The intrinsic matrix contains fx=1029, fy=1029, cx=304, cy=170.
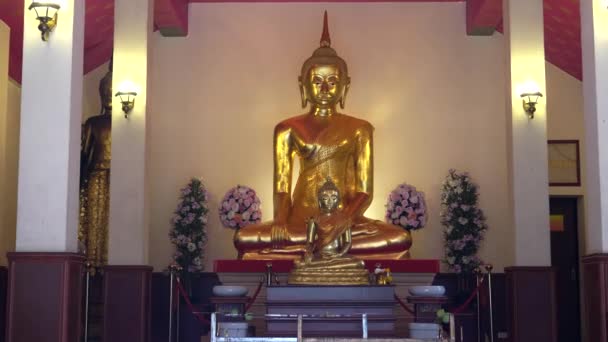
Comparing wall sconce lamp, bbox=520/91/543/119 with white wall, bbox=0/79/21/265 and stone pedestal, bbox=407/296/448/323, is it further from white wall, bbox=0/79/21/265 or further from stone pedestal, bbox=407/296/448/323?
white wall, bbox=0/79/21/265

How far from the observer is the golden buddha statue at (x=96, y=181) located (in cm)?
1141

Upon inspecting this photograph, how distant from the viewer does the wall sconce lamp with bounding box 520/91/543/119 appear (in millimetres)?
9094

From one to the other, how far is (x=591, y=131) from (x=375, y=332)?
2.27m

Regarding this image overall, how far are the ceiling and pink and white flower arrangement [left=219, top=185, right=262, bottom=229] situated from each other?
2.07 m

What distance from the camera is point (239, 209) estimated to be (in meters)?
11.6

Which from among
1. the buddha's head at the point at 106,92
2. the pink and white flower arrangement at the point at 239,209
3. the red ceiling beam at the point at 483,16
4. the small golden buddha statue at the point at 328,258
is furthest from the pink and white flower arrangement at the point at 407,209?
the buddha's head at the point at 106,92

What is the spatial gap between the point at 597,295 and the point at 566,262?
18.8 feet

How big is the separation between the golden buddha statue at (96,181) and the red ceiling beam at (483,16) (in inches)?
164

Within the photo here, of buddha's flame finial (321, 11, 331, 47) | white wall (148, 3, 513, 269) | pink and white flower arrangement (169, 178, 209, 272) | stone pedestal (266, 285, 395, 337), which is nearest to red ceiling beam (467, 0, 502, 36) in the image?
white wall (148, 3, 513, 269)

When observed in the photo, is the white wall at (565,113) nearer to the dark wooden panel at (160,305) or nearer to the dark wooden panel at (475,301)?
the dark wooden panel at (475,301)

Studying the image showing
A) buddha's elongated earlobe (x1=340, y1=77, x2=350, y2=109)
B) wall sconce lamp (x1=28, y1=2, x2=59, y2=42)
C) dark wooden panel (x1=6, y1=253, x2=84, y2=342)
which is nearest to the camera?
dark wooden panel (x1=6, y1=253, x2=84, y2=342)

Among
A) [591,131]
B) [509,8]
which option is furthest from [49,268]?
[509,8]

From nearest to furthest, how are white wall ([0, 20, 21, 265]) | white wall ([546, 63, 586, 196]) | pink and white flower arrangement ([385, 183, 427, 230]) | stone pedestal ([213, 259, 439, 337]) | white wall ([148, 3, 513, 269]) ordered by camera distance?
stone pedestal ([213, 259, 439, 337]) < white wall ([0, 20, 21, 265]) < pink and white flower arrangement ([385, 183, 427, 230]) < white wall ([148, 3, 513, 269]) < white wall ([546, 63, 586, 196])

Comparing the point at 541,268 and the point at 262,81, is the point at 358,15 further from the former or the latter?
the point at 541,268
